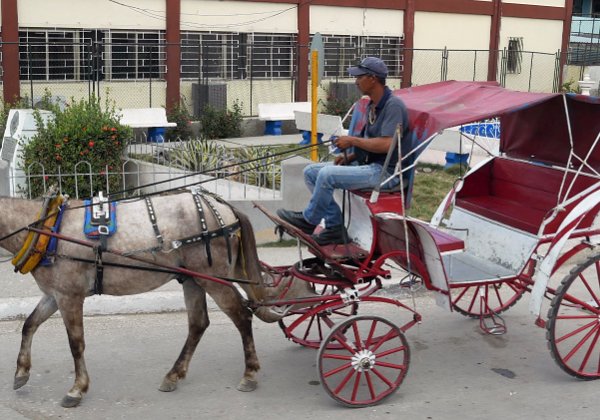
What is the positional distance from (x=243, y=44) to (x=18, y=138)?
11.0 meters

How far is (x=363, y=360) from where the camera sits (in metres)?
5.63

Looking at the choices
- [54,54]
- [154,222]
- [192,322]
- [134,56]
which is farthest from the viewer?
[134,56]

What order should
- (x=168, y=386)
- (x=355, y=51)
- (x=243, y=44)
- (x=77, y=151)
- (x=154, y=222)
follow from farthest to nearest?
(x=355, y=51) → (x=243, y=44) → (x=77, y=151) → (x=168, y=386) → (x=154, y=222)

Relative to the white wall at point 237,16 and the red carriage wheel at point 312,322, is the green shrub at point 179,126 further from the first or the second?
the red carriage wheel at point 312,322

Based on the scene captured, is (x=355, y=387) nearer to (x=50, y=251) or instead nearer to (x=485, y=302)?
(x=485, y=302)

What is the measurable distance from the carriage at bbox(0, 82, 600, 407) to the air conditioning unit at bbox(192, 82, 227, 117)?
1428cm

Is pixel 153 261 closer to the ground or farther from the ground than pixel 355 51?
closer to the ground

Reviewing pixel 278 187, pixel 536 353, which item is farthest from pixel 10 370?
pixel 278 187

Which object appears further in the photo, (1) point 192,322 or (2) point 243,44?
(2) point 243,44

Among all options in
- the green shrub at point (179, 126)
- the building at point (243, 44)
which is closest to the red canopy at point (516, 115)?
the green shrub at point (179, 126)

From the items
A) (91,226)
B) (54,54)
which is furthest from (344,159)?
(54,54)

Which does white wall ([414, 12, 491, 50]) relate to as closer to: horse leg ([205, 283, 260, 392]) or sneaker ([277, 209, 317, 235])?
sneaker ([277, 209, 317, 235])

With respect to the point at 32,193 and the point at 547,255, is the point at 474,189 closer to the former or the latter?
the point at 547,255

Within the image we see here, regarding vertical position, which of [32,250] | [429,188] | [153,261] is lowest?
[429,188]
